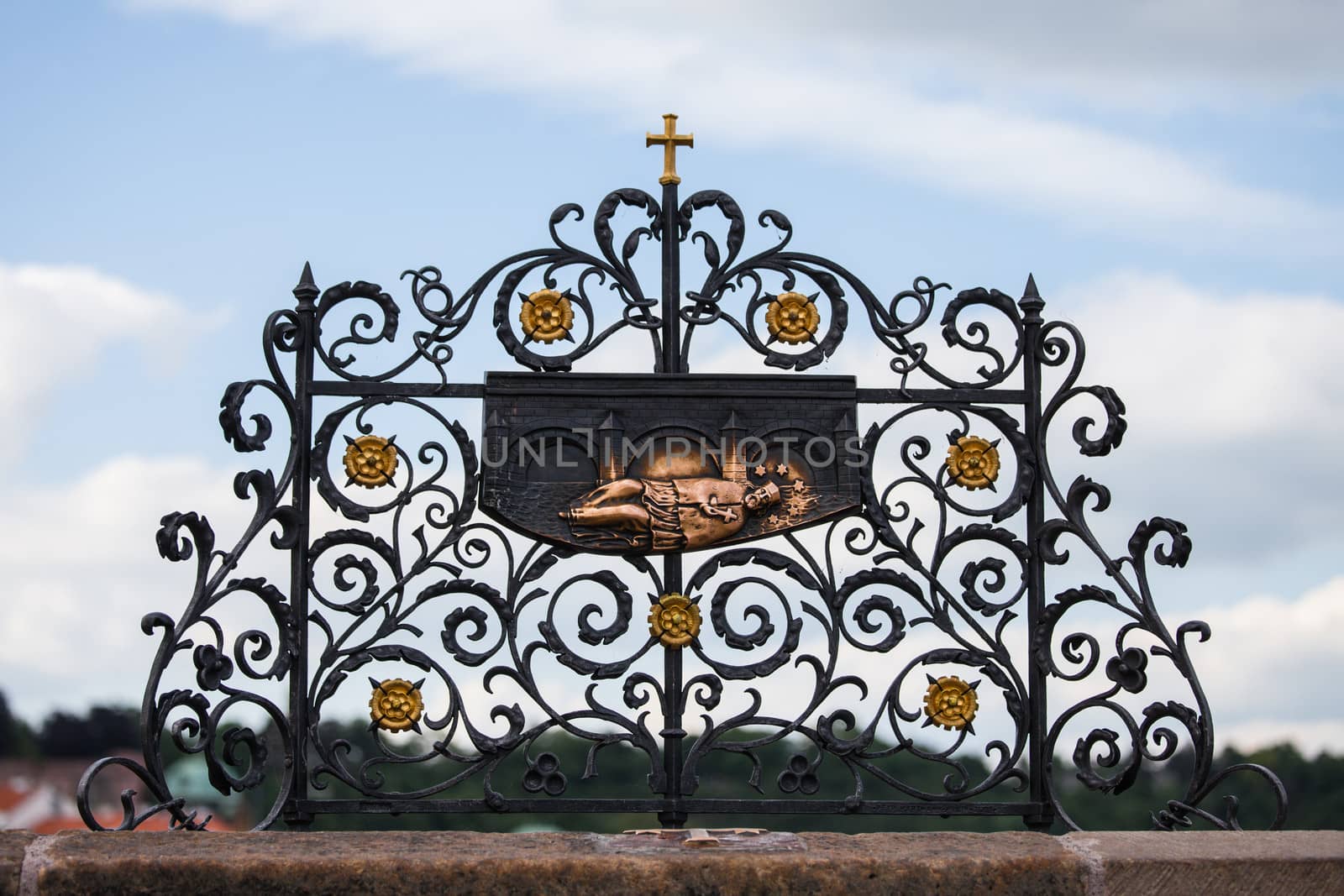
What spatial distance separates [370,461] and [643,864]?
69.3 inches

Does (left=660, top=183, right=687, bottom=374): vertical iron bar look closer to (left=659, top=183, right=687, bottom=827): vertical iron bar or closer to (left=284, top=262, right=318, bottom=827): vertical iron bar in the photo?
(left=659, top=183, right=687, bottom=827): vertical iron bar

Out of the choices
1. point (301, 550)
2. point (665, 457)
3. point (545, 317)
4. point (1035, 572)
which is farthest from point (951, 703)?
point (301, 550)

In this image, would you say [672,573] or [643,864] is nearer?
[643,864]

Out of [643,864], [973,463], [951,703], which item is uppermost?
[973,463]

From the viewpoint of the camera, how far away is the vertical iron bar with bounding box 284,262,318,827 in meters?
6.09

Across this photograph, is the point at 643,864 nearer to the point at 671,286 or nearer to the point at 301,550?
the point at 301,550

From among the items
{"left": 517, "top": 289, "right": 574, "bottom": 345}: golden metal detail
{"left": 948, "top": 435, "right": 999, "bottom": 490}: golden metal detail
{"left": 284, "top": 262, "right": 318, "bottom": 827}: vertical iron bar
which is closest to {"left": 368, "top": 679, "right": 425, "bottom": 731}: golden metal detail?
{"left": 284, "top": 262, "right": 318, "bottom": 827}: vertical iron bar

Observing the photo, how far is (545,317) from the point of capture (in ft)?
21.0

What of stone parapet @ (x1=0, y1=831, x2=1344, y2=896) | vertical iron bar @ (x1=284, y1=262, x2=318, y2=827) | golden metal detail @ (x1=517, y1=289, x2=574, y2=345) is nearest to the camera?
stone parapet @ (x1=0, y1=831, x2=1344, y2=896)

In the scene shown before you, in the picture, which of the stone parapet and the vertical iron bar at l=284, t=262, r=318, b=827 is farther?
the vertical iron bar at l=284, t=262, r=318, b=827

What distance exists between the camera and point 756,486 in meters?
6.28

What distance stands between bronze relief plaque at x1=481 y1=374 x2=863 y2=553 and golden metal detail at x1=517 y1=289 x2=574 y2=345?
167mm

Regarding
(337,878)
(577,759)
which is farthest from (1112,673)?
(577,759)

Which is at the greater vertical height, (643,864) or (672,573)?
(672,573)
